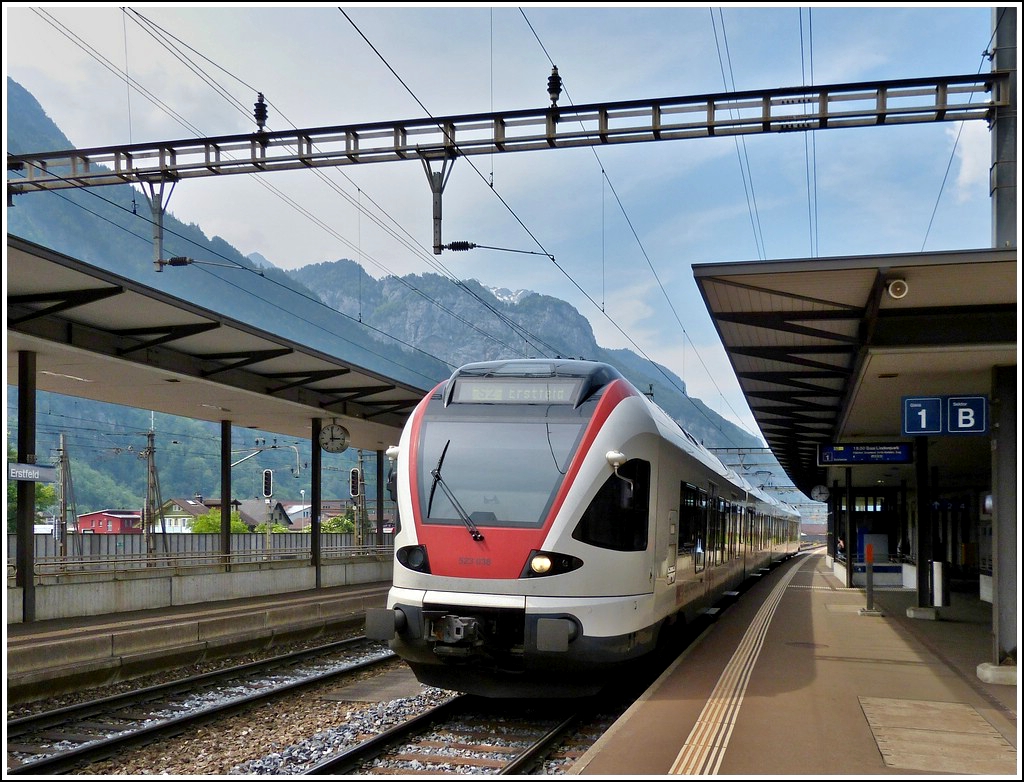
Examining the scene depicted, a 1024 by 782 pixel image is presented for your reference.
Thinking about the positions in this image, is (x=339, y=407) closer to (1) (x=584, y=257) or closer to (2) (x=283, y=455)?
(1) (x=584, y=257)

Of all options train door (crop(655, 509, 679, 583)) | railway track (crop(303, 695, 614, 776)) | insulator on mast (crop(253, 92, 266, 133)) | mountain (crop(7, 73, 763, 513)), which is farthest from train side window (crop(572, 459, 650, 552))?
mountain (crop(7, 73, 763, 513))

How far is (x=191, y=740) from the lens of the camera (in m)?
9.12

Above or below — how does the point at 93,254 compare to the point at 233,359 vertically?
above

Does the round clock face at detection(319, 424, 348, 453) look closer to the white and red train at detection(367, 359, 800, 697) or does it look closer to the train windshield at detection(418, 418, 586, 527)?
the white and red train at detection(367, 359, 800, 697)

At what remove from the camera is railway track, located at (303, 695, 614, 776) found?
7.81 meters

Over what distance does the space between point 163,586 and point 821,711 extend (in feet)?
44.0

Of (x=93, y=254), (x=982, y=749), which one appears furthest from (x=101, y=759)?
(x=93, y=254)

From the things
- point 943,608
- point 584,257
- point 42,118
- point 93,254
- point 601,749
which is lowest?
point 943,608

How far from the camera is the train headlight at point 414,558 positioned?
9.36m

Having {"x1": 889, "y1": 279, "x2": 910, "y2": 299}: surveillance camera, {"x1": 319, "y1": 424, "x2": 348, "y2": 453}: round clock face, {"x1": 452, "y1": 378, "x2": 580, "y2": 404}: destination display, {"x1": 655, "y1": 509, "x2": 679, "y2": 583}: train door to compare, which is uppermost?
{"x1": 889, "y1": 279, "x2": 910, "y2": 299}: surveillance camera

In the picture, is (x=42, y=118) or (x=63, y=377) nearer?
(x=63, y=377)

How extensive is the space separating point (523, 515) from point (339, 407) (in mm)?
15265

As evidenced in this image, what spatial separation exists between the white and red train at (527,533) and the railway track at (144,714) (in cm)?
217

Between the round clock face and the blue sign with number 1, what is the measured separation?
14252mm
